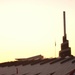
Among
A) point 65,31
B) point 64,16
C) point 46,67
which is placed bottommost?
point 46,67

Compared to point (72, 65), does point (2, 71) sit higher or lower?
lower

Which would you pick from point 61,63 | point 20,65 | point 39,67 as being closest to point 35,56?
point 20,65

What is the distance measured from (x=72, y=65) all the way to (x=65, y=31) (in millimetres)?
10422

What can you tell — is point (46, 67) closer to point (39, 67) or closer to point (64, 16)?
point (39, 67)

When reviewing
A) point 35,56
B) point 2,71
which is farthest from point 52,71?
point 35,56

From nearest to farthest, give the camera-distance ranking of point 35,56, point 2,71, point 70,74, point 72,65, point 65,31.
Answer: point 70,74
point 72,65
point 2,71
point 65,31
point 35,56

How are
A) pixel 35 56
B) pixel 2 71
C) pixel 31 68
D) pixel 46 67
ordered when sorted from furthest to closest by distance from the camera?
pixel 35 56 < pixel 2 71 < pixel 31 68 < pixel 46 67

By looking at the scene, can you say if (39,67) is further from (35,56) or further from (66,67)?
(35,56)

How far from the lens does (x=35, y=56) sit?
32.9m

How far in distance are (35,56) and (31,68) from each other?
13.2m

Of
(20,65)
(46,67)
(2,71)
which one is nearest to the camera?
(46,67)

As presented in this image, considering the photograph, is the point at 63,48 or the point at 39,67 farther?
the point at 63,48

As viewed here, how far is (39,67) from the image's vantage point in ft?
62.1

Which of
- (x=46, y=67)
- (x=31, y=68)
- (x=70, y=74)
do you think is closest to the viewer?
(x=70, y=74)
